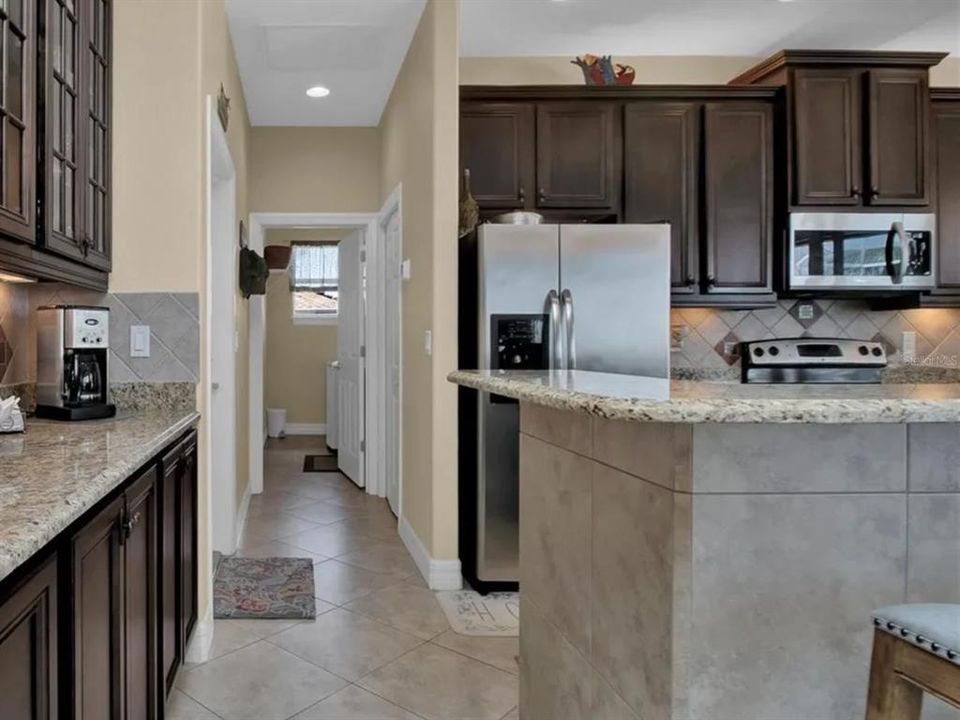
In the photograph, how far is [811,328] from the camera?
389cm

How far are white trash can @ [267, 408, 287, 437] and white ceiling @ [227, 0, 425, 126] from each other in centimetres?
389

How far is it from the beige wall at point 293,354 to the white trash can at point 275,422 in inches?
9.3

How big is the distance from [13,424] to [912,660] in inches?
82.2

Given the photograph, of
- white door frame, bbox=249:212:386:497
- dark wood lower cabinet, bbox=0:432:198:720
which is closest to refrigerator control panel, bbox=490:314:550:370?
dark wood lower cabinet, bbox=0:432:198:720

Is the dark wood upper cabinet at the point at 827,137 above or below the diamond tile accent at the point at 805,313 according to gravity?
above

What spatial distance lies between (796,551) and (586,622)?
472 mm

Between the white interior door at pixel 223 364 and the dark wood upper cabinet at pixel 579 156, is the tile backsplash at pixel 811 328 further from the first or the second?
the white interior door at pixel 223 364

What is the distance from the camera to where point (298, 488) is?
520 cm

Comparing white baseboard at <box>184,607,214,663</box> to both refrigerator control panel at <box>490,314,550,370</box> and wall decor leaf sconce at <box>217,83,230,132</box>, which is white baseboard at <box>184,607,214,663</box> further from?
wall decor leaf sconce at <box>217,83,230,132</box>

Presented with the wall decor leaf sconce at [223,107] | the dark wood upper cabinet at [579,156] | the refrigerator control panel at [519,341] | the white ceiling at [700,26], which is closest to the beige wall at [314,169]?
the white ceiling at [700,26]

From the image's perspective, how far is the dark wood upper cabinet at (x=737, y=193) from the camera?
352 centimetres

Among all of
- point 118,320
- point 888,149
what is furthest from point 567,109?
point 118,320

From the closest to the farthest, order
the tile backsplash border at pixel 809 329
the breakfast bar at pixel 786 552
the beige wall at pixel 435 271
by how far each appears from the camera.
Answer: the breakfast bar at pixel 786 552 < the beige wall at pixel 435 271 < the tile backsplash border at pixel 809 329

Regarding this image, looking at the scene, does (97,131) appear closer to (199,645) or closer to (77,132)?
(77,132)
